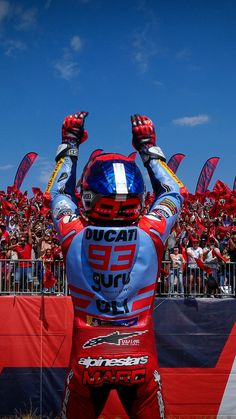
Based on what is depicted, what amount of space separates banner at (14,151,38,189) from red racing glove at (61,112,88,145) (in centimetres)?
2525

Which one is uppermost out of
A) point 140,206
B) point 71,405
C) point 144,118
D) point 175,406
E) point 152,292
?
point 144,118

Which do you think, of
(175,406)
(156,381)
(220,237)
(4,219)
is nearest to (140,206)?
(156,381)

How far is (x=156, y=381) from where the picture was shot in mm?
3273

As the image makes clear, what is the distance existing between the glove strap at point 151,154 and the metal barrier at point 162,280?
16.4 feet

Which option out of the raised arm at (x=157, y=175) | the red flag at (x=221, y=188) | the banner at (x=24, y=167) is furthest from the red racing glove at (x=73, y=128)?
the banner at (x=24, y=167)

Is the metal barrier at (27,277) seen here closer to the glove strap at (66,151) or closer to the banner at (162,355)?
the banner at (162,355)

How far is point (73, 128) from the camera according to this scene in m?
3.79

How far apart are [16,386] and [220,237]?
19.5 feet

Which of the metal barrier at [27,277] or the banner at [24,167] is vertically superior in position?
the banner at [24,167]

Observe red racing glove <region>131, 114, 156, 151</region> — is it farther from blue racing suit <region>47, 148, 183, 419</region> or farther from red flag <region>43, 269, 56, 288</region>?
red flag <region>43, 269, 56, 288</region>

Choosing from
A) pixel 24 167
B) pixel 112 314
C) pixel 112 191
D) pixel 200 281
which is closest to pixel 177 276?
pixel 200 281

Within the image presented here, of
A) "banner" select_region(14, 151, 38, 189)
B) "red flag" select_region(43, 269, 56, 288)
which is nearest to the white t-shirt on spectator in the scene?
"red flag" select_region(43, 269, 56, 288)

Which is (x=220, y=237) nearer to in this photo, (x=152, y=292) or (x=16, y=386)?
(x=16, y=386)

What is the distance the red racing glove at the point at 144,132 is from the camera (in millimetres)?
3779
